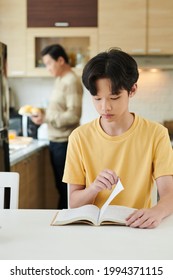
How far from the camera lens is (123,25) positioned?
4488mm

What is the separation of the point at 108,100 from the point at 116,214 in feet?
1.25

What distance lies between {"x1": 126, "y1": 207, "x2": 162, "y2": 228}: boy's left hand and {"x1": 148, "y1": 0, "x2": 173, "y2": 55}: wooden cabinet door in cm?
308

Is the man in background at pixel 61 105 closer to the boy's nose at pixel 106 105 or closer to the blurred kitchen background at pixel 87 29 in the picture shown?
the blurred kitchen background at pixel 87 29

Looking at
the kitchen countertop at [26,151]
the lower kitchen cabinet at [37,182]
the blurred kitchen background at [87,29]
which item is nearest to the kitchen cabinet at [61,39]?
the blurred kitchen background at [87,29]

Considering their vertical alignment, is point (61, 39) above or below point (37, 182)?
above

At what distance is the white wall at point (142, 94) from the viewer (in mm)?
4840

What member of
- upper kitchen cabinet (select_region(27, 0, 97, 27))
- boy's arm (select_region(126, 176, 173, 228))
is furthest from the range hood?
boy's arm (select_region(126, 176, 173, 228))

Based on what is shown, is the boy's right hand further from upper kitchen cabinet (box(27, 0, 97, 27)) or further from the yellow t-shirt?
upper kitchen cabinet (box(27, 0, 97, 27))

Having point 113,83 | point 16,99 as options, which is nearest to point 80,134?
point 113,83

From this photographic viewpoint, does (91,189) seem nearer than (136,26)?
Yes

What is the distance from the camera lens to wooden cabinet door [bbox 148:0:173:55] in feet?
14.6

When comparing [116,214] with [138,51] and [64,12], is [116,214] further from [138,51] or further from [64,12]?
[64,12]

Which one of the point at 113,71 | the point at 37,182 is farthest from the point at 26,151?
the point at 113,71
